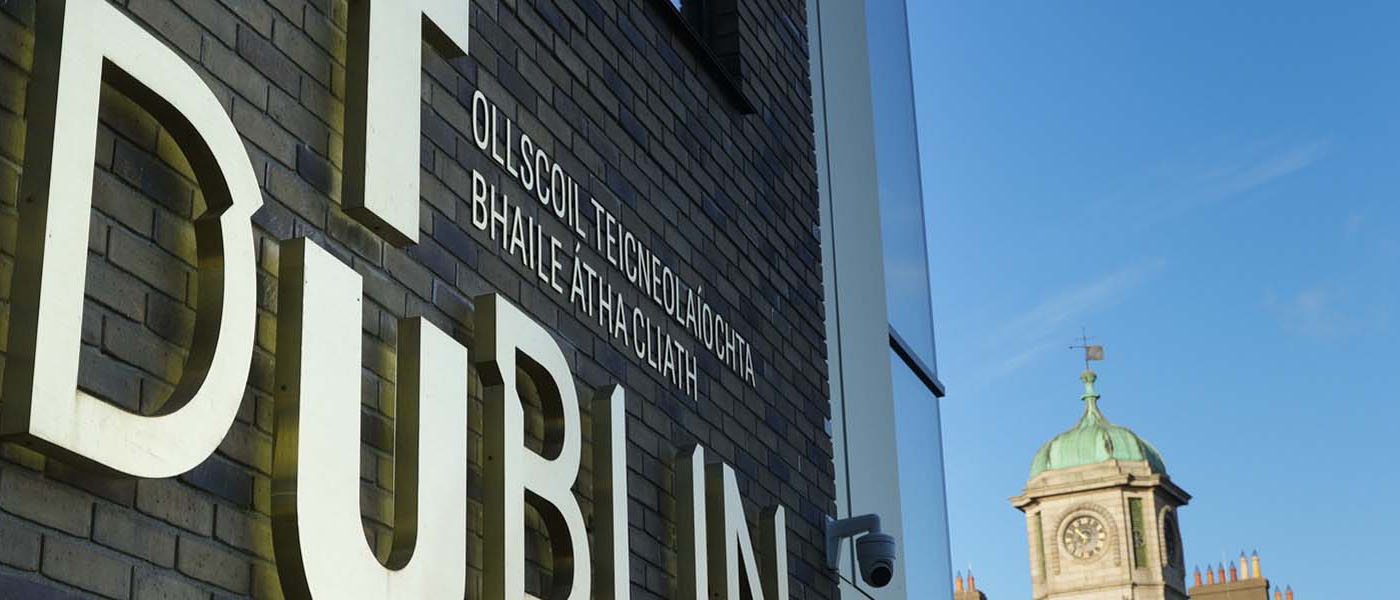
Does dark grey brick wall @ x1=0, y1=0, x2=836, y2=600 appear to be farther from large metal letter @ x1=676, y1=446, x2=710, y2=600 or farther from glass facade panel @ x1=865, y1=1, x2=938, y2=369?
glass facade panel @ x1=865, y1=1, x2=938, y2=369

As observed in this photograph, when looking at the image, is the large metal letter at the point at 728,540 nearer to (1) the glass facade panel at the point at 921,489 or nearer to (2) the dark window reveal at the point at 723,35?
(2) the dark window reveal at the point at 723,35

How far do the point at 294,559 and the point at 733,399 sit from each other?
90.9 inches

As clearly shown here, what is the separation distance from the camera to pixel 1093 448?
251ft

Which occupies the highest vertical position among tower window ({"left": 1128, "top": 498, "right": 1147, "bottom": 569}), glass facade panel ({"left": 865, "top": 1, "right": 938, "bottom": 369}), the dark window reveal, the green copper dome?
the green copper dome

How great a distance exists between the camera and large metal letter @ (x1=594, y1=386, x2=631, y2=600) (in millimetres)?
3840

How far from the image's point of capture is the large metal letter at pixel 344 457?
9.11 feet

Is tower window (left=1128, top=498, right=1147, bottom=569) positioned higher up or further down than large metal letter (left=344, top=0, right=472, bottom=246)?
higher up

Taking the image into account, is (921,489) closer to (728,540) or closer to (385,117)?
(728,540)

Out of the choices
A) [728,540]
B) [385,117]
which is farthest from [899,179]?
[385,117]

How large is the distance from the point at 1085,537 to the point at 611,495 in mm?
73863

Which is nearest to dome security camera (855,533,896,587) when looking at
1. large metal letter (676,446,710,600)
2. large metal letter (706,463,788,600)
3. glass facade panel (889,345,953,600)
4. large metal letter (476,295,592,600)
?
large metal letter (706,463,788,600)

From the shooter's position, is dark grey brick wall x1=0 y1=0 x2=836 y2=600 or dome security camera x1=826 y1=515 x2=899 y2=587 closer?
dark grey brick wall x1=0 y1=0 x2=836 y2=600

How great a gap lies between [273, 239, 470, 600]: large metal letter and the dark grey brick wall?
47mm

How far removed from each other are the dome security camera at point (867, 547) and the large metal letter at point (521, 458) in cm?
181
